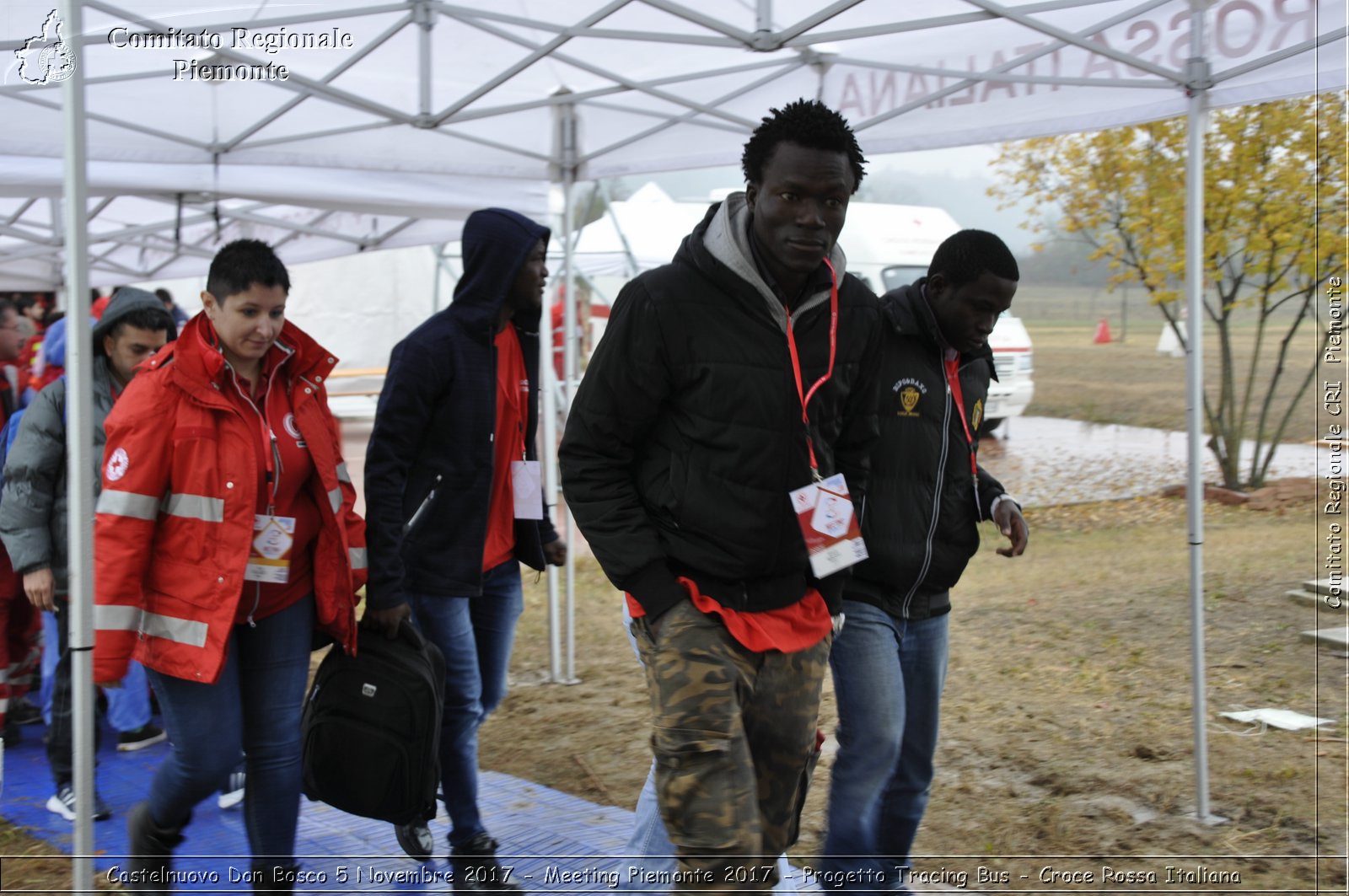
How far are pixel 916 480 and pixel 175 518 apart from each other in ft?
6.49

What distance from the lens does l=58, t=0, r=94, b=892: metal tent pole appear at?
2.63 metres

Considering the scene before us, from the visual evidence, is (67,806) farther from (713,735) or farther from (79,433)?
(713,735)

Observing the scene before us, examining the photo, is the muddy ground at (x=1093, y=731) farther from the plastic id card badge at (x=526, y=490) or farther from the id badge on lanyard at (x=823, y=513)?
the id badge on lanyard at (x=823, y=513)

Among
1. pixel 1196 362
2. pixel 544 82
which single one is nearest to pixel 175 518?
pixel 544 82

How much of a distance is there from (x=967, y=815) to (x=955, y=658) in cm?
265

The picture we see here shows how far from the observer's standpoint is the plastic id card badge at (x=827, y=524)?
2486 mm

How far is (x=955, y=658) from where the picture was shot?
703 cm

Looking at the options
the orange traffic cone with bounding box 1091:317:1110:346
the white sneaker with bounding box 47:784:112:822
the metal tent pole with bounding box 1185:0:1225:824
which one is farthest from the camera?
the orange traffic cone with bounding box 1091:317:1110:346

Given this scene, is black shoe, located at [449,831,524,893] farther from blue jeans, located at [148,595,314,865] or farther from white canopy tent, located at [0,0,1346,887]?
white canopy tent, located at [0,0,1346,887]

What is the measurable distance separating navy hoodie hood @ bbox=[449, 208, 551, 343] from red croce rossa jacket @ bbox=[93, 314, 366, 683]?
0.85m

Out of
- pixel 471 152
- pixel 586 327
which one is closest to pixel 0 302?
pixel 471 152

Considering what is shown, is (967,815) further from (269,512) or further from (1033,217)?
(1033,217)

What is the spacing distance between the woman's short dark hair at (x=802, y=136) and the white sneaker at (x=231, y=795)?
3.34 m

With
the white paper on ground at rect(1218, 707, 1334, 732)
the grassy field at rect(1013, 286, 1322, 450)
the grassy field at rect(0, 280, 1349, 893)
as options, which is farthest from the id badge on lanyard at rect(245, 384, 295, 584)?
the grassy field at rect(1013, 286, 1322, 450)
